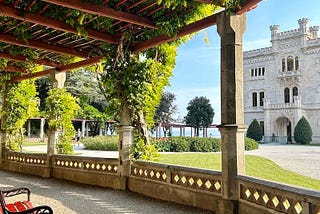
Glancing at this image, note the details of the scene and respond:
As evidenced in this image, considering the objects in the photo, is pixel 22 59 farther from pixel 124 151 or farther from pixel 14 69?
pixel 124 151

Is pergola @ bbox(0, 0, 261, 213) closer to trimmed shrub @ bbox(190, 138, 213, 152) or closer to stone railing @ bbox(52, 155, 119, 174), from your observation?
stone railing @ bbox(52, 155, 119, 174)

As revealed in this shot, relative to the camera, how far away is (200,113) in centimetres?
3769

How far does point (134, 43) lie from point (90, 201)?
3.27 m

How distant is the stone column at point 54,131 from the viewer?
30.5 ft

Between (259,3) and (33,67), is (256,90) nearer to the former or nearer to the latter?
(33,67)

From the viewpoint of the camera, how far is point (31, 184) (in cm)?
796

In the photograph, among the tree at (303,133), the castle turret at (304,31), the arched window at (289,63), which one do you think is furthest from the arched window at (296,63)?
the tree at (303,133)

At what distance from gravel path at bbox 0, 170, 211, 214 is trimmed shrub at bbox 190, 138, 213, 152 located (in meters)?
13.4

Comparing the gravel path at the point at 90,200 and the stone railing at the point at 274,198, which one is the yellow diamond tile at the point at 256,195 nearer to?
the stone railing at the point at 274,198

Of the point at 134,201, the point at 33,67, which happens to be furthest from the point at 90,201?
the point at 33,67

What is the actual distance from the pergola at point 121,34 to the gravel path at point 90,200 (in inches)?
30.2

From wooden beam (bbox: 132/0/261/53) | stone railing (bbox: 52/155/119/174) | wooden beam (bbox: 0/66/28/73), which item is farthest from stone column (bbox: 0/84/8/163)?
wooden beam (bbox: 132/0/261/53)

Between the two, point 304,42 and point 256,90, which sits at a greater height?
point 304,42

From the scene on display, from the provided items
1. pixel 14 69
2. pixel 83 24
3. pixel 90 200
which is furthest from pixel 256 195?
pixel 14 69
